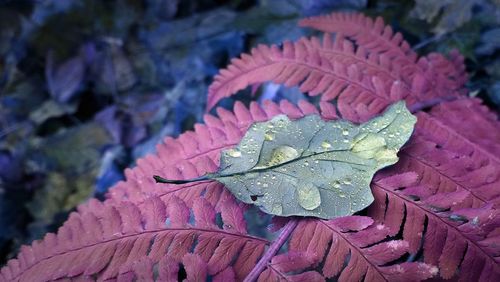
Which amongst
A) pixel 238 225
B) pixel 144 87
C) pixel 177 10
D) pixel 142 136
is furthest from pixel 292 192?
pixel 177 10

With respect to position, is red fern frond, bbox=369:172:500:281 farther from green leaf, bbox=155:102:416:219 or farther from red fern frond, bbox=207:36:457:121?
red fern frond, bbox=207:36:457:121

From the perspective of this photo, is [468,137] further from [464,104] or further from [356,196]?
[356,196]

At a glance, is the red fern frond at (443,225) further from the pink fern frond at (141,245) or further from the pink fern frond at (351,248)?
the pink fern frond at (141,245)

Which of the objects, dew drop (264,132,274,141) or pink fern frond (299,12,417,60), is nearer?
dew drop (264,132,274,141)

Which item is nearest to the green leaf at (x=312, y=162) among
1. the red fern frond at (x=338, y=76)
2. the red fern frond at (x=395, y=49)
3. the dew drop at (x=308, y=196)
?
the dew drop at (x=308, y=196)

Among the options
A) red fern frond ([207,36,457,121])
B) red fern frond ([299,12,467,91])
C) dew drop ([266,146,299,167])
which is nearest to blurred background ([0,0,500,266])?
red fern frond ([299,12,467,91])

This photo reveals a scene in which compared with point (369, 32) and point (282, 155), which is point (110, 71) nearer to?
point (369, 32)
